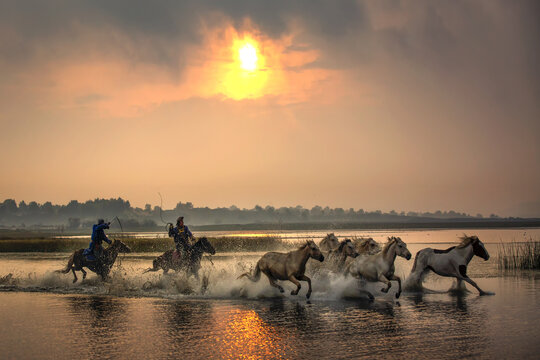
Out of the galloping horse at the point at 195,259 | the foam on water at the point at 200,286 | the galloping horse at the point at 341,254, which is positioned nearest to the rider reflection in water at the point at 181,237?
the galloping horse at the point at 195,259

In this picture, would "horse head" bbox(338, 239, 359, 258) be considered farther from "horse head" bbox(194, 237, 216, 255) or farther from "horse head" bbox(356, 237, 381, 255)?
"horse head" bbox(194, 237, 216, 255)

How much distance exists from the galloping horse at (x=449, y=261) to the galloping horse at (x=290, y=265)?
4.25 metres

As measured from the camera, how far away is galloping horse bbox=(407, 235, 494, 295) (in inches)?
769

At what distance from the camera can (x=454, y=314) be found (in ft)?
48.6

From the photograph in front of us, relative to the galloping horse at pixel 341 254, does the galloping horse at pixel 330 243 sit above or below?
above

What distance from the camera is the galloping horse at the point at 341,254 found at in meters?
19.7

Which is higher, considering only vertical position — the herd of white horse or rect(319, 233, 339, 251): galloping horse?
rect(319, 233, 339, 251): galloping horse

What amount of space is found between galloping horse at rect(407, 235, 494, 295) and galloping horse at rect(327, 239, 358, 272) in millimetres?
2364

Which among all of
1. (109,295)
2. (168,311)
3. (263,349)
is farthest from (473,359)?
(109,295)

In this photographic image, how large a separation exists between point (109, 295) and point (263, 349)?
1116cm

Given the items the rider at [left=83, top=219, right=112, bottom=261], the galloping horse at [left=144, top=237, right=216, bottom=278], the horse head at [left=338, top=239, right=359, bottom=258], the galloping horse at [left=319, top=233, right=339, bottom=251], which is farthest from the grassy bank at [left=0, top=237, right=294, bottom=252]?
the horse head at [left=338, top=239, right=359, bottom=258]

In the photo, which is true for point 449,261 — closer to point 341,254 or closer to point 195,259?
point 341,254

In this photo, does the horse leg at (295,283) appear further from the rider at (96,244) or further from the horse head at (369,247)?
the rider at (96,244)

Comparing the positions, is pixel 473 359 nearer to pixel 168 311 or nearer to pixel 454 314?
pixel 454 314
